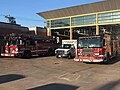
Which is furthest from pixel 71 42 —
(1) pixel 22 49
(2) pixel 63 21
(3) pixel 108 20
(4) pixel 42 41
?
(2) pixel 63 21

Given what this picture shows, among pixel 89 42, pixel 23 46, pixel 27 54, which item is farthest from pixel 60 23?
pixel 89 42

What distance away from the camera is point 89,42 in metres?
23.5

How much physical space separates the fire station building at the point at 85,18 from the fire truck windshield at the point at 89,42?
1034 inches

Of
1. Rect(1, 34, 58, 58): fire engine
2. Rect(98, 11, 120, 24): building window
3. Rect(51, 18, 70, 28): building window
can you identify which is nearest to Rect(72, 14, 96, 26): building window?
Rect(98, 11, 120, 24): building window

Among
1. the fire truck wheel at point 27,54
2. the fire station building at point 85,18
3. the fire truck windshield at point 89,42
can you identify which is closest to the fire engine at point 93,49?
the fire truck windshield at point 89,42

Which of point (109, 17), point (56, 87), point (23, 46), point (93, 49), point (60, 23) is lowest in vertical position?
point (56, 87)

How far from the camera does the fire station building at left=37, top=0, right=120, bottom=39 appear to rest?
49969mm

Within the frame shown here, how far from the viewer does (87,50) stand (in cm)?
2322

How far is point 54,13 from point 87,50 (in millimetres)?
37876

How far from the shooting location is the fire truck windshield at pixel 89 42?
23.1 metres

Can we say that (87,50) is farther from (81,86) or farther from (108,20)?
(108,20)

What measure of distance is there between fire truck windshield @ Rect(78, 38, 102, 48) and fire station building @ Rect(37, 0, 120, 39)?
26274 mm

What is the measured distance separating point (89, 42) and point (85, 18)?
31703mm

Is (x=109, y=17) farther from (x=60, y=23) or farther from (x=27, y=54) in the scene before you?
(x=27, y=54)
